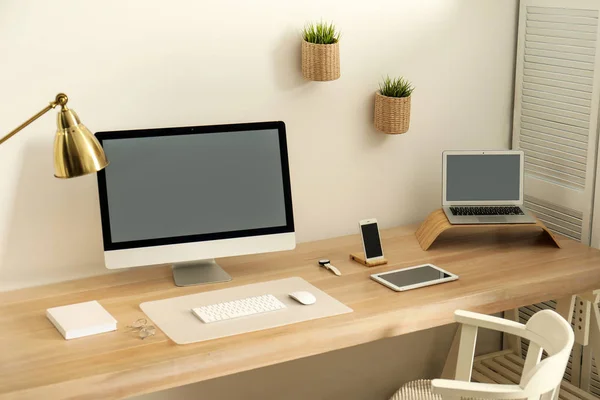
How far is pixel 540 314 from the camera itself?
2119 millimetres

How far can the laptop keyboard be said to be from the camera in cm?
286

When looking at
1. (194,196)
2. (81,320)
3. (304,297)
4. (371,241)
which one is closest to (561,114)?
(371,241)

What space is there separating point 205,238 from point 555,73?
1469mm

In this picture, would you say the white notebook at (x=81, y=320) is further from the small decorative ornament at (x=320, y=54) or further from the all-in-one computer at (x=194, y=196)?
the small decorative ornament at (x=320, y=54)

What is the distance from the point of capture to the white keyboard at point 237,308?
2188mm

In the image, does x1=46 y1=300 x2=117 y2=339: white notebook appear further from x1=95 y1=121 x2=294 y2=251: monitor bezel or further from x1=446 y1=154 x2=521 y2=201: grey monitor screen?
x1=446 y1=154 x2=521 y2=201: grey monitor screen

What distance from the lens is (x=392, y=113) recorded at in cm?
282

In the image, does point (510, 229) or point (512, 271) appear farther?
point (510, 229)

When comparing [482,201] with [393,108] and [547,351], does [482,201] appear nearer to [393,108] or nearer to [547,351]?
[393,108]

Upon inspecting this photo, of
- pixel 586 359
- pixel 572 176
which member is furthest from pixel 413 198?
pixel 586 359

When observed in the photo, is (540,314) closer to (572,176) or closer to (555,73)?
(572,176)

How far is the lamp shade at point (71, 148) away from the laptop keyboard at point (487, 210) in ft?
4.78

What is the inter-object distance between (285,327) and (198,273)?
0.47 meters

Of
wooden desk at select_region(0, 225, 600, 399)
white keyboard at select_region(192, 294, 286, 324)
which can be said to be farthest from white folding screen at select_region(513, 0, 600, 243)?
white keyboard at select_region(192, 294, 286, 324)
